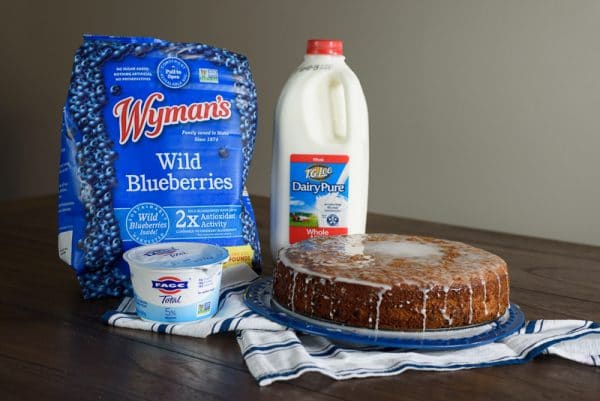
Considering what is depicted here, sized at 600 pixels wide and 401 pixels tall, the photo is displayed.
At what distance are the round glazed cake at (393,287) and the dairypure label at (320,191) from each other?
0.18m

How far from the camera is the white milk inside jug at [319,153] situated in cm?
107

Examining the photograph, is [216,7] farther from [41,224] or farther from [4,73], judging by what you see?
[41,224]

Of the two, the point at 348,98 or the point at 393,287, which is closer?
the point at 393,287

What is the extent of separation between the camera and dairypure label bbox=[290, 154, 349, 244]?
1.07 meters

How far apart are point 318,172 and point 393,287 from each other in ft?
1.08

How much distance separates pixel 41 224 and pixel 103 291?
0.48 meters

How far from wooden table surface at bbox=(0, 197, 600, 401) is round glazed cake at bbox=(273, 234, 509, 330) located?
0.08m

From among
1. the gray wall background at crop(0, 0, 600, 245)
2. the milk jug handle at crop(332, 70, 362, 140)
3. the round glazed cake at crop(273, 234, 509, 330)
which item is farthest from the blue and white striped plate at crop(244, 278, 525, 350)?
the gray wall background at crop(0, 0, 600, 245)

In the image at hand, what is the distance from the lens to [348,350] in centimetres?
76

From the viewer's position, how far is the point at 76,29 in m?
3.00

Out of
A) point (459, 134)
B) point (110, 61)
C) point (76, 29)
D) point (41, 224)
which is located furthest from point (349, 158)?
point (76, 29)

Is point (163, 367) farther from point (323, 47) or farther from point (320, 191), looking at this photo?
point (323, 47)

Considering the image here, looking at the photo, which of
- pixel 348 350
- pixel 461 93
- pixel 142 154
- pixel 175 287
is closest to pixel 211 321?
pixel 175 287

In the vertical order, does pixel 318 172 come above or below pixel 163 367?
above
